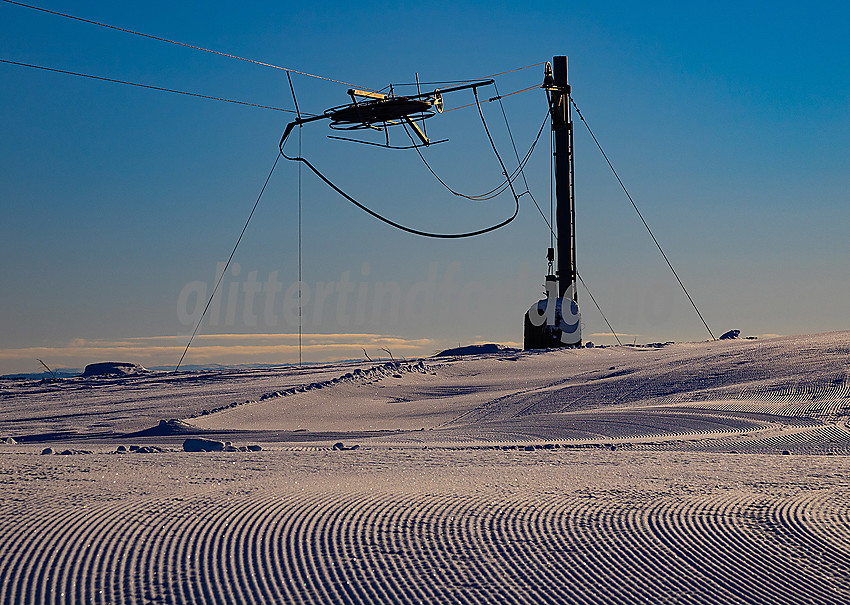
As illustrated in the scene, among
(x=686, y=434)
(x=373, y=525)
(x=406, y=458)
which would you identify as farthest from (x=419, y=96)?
(x=373, y=525)

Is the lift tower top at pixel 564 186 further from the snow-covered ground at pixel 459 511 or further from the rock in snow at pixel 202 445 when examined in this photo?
the rock in snow at pixel 202 445

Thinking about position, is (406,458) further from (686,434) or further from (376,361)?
(376,361)

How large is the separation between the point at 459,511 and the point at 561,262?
13.2 meters

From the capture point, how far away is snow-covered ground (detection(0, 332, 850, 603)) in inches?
106

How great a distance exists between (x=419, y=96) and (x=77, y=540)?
28.2 feet

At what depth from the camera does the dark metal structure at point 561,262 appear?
1641 cm

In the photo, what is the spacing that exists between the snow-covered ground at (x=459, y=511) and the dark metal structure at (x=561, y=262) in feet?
25.8

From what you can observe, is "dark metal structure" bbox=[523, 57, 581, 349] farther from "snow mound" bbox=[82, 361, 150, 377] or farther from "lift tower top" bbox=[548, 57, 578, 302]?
"snow mound" bbox=[82, 361, 150, 377]

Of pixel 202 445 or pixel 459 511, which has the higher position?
pixel 459 511

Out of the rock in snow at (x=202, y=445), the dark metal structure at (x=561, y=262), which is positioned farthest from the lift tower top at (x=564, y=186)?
the rock in snow at (x=202, y=445)

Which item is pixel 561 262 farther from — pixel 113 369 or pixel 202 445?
pixel 202 445

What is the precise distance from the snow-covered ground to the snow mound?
6.57 m

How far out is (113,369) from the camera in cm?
1528

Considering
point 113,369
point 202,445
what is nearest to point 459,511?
point 202,445
